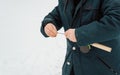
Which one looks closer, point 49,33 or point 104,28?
point 104,28

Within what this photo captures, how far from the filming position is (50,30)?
1530mm

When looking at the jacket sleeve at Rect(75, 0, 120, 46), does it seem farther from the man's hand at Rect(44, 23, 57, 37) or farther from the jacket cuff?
the man's hand at Rect(44, 23, 57, 37)

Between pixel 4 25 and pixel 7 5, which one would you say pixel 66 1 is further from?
pixel 7 5

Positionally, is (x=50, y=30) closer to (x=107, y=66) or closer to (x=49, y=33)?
(x=49, y=33)

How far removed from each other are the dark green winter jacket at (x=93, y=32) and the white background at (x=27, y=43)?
1.22m

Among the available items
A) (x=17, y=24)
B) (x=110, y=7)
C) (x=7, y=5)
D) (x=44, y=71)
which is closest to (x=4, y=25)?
(x=17, y=24)

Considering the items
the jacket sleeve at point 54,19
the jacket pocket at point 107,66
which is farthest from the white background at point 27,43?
the jacket pocket at point 107,66

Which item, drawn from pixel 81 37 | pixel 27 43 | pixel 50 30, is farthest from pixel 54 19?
pixel 27 43

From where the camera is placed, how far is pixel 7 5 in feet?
13.6

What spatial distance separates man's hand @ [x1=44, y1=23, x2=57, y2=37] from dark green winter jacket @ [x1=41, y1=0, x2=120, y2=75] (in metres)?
0.04

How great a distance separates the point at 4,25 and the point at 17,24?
6.2 inches

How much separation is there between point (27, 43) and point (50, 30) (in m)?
1.82

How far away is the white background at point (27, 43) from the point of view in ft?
9.25

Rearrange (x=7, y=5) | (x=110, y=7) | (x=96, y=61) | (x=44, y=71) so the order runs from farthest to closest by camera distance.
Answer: (x=7, y=5), (x=44, y=71), (x=96, y=61), (x=110, y=7)
